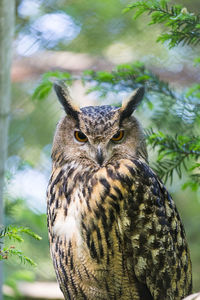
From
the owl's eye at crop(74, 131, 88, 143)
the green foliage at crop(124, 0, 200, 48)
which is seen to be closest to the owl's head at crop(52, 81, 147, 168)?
the owl's eye at crop(74, 131, 88, 143)

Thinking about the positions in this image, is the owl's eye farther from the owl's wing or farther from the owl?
the owl's wing

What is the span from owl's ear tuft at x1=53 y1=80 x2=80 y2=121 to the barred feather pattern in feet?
0.90

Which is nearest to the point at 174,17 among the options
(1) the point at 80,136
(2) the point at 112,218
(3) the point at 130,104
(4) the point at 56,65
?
(3) the point at 130,104

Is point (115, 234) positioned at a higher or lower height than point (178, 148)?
lower

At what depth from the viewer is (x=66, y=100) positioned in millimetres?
2291

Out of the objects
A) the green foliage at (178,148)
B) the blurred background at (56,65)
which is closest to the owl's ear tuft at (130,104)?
the green foliage at (178,148)

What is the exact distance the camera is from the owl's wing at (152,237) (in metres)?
2.06

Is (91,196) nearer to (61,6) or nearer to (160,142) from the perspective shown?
(160,142)

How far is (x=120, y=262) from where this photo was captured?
2055mm

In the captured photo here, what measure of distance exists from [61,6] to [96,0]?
37 centimetres

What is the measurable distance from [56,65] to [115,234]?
308cm

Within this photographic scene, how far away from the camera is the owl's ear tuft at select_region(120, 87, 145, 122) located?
222 cm

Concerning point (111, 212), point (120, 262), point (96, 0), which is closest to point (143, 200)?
point (111, 212)

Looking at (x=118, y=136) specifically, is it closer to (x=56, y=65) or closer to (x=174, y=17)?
(x=174, y=17)
